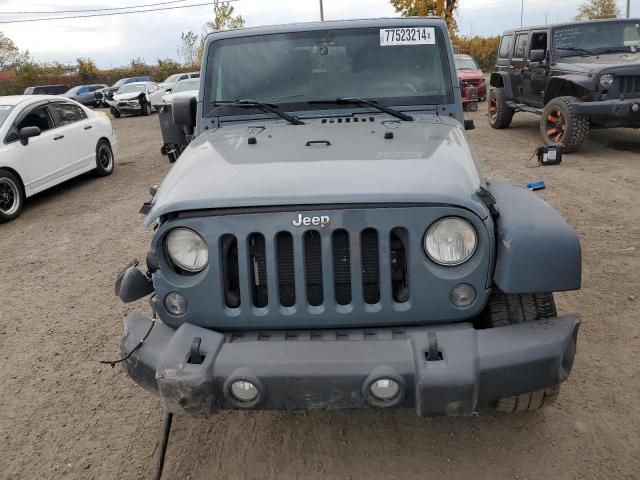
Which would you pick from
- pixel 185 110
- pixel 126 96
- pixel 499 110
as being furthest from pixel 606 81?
pixel 126 96

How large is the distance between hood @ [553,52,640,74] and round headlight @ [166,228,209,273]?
8.16 meters

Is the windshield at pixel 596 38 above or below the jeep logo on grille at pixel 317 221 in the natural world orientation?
above

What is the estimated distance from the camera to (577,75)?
29.7 ft

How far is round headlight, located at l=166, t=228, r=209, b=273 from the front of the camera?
7.71 ft

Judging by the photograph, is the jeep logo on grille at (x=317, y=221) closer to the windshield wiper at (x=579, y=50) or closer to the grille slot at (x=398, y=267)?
the grille slot at (x=398, y=267)

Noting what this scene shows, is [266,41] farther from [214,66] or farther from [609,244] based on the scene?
[609,244]

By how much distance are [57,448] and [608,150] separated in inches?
372

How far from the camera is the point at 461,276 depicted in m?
2.29

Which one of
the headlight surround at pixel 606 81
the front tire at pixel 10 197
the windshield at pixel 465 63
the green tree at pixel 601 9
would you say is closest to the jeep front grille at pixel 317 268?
the front tire at pixel 10 197

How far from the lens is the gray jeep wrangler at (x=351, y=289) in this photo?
2.14m

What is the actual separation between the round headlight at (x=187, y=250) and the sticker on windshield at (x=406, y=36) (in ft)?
6.51

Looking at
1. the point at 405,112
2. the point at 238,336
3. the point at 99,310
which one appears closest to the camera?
the point at 238,336

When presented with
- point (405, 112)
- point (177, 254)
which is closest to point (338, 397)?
point (177, 254)

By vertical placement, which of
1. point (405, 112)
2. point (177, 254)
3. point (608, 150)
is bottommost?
point (608, 150)
